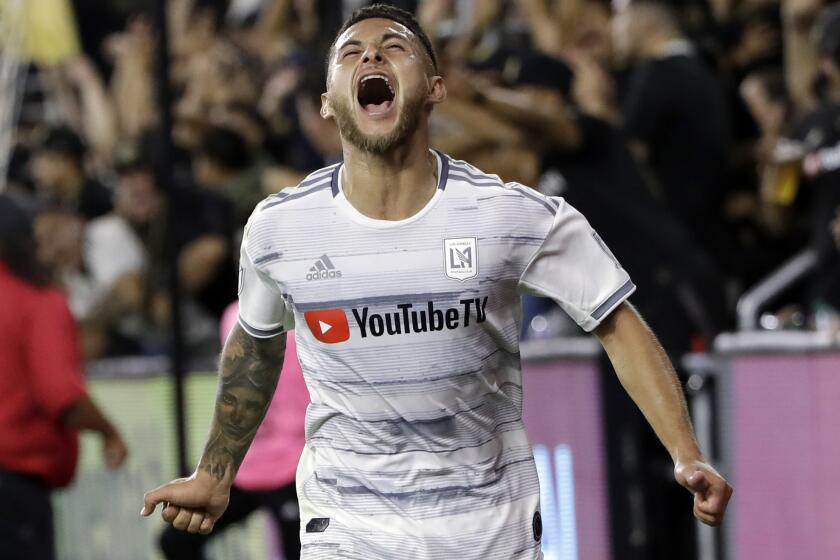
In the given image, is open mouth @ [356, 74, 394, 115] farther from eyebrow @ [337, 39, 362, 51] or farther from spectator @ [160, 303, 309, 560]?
spectator @ [160, 303, 309, 560]

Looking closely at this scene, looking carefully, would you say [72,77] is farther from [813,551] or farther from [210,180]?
[813,551]

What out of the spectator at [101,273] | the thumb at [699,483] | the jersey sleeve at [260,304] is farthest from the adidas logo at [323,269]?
the spectator at [101,273]

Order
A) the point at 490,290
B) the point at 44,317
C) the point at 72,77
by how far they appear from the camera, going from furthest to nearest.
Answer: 1. the point at 72,77
2. the point at 44,317
3. the point at 490,290

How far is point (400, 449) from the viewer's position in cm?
401

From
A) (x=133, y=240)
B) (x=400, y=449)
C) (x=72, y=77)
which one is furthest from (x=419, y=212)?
(x=72, y=77)

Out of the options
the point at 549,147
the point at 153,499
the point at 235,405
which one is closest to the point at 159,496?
the point at 153,499

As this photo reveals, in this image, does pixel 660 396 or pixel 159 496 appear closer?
pixel 660 396

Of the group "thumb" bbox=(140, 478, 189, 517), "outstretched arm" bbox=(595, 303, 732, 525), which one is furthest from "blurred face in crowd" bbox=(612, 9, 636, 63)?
"thumb" bbox=(140, 478, 189, 517)

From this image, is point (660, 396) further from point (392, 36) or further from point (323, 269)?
point (392, 36)

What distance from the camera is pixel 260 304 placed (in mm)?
4180

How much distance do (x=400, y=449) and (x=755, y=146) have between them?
16.4 ft

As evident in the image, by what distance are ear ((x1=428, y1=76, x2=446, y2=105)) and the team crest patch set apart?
1.37 feet

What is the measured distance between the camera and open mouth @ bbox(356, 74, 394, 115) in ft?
13.2

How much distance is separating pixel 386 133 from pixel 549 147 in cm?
345
